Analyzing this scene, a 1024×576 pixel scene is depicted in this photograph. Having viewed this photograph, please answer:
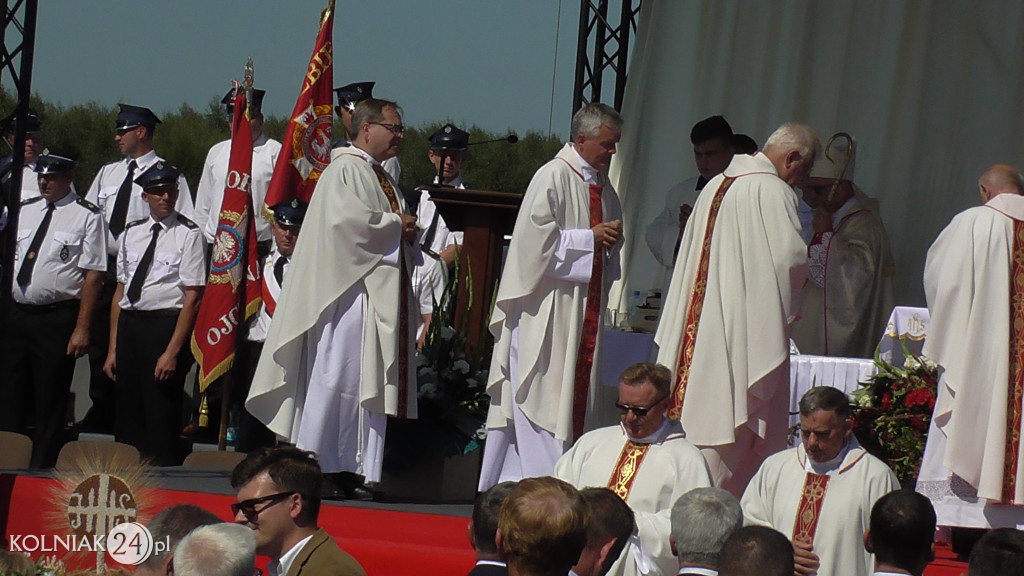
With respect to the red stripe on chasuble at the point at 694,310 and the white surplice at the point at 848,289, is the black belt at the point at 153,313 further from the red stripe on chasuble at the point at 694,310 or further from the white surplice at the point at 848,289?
the white surplice at the point at 848,289

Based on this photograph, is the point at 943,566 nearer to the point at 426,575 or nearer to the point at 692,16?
the point at 426,575

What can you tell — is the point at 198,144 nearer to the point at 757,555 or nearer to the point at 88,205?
the point at 88,205

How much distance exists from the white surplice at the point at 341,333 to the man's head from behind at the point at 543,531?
151 inches

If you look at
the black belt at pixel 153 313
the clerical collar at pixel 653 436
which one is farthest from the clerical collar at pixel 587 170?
the black belt at pixel 153 313

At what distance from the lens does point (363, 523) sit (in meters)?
6.60

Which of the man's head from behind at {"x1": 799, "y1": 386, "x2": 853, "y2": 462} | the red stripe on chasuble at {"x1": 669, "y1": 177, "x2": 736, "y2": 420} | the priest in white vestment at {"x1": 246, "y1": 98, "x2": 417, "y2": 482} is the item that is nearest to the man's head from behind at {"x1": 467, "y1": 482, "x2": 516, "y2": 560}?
the man's head from behind at {"x1": 799, "y1": 386, "x2": 853, "y2": 462}

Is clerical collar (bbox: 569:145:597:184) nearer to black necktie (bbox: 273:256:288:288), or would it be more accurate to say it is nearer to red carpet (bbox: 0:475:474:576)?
red carpet (bbox: 0:475:474:576)

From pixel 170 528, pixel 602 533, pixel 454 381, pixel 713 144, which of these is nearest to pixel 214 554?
pixel 170 528

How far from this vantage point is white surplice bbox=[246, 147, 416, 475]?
736cm

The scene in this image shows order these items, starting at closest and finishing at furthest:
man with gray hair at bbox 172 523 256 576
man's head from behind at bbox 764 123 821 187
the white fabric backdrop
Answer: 1. man with gray hair at bbox 172 523 256 576
2. man's head from behind at bbox 764 123 821 187
3. the white fabric backdrop

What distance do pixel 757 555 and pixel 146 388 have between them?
5969 mm

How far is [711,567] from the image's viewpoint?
14.4 ft

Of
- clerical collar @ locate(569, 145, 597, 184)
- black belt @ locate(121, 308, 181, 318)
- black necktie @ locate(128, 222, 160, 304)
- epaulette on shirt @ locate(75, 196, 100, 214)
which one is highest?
clerical collar @ locate(569, 145, 597, 184)

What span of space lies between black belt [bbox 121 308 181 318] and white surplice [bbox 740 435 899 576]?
4616 millimetres
